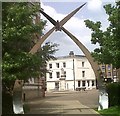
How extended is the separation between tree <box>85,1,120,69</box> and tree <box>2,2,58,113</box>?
4176 millimetres

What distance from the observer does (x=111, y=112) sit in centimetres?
2006

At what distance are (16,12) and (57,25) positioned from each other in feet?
21.8

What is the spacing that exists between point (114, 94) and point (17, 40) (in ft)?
29.2

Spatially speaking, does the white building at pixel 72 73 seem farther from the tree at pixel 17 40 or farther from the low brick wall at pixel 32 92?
the tree at pixel 17 40

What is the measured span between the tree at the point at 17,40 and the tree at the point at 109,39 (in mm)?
4176

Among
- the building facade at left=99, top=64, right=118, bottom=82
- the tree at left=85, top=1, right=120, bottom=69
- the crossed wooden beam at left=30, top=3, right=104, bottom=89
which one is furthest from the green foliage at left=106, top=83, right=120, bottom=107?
the tree at left=85, top=1, right=120, bottom=69

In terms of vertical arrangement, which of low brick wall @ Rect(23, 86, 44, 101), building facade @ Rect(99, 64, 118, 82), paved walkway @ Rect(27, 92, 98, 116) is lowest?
paved walkway @ Rect(27, 92, 98, 116)

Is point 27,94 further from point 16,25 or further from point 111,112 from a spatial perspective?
point 16,25

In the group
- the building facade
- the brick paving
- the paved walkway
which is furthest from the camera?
the building facade

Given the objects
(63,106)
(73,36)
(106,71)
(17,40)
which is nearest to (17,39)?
(17,40)

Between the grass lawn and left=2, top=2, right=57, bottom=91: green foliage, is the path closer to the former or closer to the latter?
the grass lawn

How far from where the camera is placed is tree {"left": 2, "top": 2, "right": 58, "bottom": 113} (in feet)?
54.4

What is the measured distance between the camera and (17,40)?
56.6ft

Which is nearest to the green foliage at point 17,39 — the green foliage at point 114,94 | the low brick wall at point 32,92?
the green foliage at point 114,94
